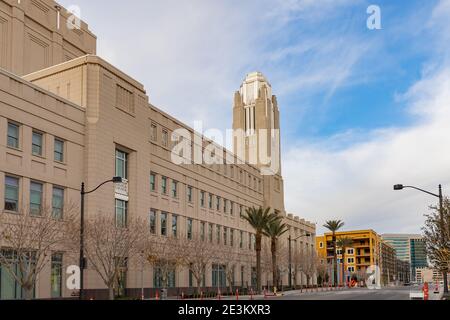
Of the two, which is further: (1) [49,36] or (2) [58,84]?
(1) [49,36]

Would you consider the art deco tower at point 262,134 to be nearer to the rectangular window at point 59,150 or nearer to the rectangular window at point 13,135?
the rectangular window at point 59,150

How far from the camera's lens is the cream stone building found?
39.8 metres

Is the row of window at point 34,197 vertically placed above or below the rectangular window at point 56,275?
above

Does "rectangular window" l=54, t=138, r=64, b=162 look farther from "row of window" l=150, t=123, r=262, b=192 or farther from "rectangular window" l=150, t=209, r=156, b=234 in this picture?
"rectangular window" l=150, t=209, r=156, b=234

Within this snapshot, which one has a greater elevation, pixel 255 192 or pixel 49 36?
pixel 49 36

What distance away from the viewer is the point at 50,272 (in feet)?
135

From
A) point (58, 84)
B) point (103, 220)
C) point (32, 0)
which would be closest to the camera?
point (103, 220)

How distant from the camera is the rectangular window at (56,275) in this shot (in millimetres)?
41531

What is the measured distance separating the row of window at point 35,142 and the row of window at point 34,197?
2269 millimetres

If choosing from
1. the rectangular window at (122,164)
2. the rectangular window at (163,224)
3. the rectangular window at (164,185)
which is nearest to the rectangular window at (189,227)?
the rectangular window at (163,224)
